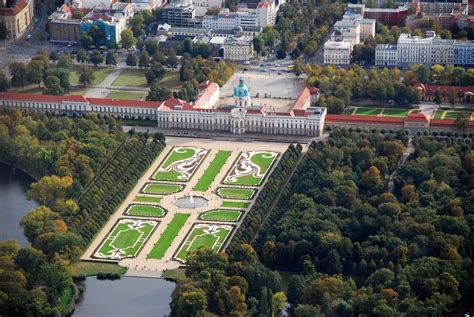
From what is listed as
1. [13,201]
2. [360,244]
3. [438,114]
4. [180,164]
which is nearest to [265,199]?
[360,244]

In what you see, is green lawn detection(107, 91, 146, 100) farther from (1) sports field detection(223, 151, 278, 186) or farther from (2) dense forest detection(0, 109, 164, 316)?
(1) sports field detection(223, 151, 278, 186)

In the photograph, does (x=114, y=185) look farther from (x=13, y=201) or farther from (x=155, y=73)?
(x=155, y=73)

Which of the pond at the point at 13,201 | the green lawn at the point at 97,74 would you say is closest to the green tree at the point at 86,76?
the green lawn at the point at 97,74

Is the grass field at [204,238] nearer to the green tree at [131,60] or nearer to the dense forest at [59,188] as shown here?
the dense forest at [59,188]

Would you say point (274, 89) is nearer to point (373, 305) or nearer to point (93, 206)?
point (93, 206)

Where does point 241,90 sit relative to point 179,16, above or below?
below
